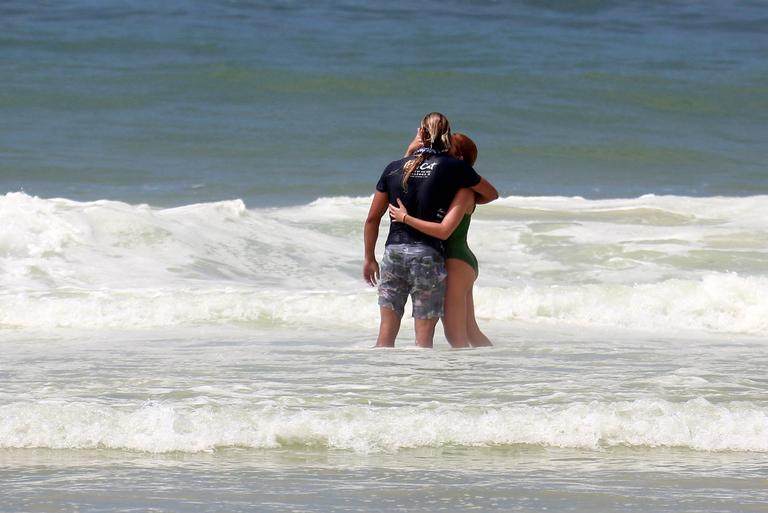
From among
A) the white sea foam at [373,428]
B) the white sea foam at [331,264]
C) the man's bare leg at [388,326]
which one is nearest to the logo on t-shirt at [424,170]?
the man's bare leg at [388,326]

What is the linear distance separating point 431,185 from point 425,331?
88cm

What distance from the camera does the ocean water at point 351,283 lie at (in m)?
5.00

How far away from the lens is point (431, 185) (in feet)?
22.3

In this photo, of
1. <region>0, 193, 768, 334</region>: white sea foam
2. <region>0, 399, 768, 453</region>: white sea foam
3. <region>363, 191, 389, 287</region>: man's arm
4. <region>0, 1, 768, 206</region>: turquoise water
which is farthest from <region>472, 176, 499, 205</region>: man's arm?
<region>0, 1, 768, 206</region>: turquoise water

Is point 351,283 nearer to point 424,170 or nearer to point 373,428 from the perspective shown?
point 424,170

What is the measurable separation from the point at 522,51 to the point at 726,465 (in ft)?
87.0

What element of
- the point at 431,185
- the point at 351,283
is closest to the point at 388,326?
the point at 431,185

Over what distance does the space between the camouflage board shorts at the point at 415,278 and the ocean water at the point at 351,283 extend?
1.04ft

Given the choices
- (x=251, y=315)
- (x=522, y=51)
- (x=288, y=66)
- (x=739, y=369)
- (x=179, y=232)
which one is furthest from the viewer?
(x=522, y=51)

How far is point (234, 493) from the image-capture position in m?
4.58

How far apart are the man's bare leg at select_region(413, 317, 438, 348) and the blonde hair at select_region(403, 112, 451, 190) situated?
80 cm

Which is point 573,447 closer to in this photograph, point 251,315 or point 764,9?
point 251,315

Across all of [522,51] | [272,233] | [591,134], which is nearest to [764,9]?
[522,51]

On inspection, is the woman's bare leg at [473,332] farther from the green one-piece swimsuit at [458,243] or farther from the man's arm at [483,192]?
the man's arm at [483,192]
